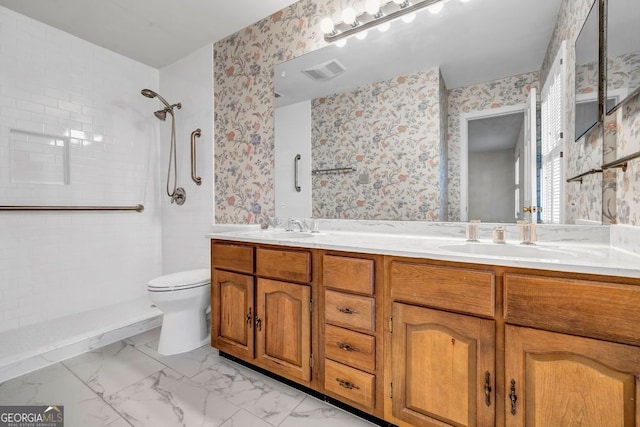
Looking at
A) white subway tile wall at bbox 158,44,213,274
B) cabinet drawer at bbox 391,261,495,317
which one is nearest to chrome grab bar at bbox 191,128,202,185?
white subway tile wall at bbox 158,44,213,274

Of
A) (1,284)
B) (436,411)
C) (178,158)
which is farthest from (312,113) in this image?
(1,284)

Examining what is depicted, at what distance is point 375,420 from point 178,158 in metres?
2.60

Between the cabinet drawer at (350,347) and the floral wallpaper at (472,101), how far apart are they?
0.80 metres

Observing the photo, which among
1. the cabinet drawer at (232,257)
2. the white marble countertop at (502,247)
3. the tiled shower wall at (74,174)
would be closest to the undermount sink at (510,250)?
the white marble countertop at (502,247)

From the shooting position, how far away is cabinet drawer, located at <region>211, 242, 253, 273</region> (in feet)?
5.40

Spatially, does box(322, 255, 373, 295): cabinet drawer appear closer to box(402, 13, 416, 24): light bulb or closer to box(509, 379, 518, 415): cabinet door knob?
box(509, 379, 518, 415): cabinet door knob

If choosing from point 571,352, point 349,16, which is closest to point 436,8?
point 349,16

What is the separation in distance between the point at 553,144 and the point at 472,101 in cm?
42

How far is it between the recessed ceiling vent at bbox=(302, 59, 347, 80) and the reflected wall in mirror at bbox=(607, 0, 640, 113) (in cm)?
124

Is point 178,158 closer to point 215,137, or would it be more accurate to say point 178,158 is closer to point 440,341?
point 215,137

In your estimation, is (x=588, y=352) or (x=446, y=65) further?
(x=446, y=65)

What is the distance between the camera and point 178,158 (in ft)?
9.05

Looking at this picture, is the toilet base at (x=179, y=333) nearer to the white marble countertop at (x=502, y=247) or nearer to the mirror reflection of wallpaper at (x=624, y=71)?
the white marble countertop at (x=502, y=247)

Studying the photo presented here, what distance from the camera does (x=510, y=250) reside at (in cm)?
126
